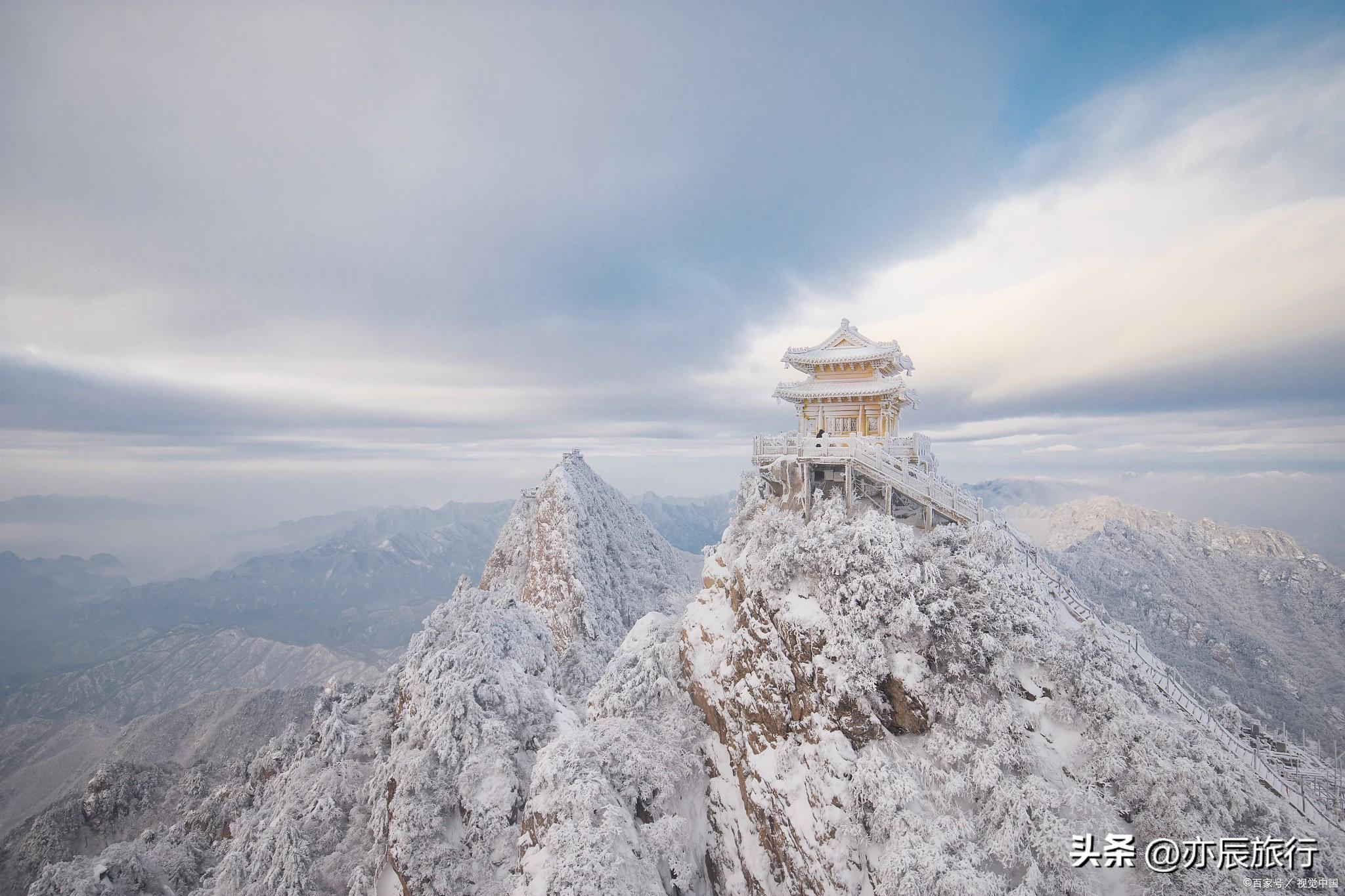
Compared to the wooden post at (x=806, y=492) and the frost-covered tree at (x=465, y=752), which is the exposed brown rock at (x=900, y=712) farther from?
the frost-covered tree at (x=465, y=752)

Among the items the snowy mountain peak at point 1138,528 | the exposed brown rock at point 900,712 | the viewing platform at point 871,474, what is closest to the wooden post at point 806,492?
the viewing platform at point 871,474

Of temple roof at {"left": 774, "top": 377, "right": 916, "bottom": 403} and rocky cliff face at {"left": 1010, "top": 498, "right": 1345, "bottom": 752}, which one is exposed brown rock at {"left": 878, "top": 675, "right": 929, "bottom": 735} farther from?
rocky cliff face at {"left": 1010, "top": 498, "right": 1345, "bottom": 752}

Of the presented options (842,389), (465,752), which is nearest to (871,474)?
(842,389)

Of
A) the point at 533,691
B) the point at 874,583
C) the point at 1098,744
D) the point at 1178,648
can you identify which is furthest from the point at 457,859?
the point at 1178,648

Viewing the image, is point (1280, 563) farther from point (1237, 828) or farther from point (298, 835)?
point (298, 835)

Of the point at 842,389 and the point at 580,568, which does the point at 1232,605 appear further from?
the point at 580,568

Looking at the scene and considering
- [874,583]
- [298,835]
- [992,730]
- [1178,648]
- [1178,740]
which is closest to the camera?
[1178,740]
